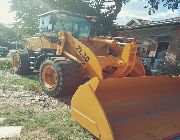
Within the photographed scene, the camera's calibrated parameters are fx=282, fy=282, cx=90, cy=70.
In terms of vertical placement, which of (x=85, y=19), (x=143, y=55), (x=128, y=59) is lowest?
(x=143, y=55)

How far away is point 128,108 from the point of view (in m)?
5.30

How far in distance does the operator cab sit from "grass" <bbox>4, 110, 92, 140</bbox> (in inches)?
148

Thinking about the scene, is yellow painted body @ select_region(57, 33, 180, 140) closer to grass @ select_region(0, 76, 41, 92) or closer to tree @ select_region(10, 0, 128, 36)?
grass @ select_region(0, 76, 41, 92)

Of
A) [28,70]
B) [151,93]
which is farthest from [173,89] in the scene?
[28,70]

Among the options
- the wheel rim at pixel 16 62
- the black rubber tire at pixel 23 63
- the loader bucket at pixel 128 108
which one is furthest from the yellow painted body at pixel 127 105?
the wheel rim at pixel 16 62

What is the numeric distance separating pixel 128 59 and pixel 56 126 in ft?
9.58

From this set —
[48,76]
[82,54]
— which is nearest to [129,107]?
[82,54]

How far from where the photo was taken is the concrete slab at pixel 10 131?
477 cm

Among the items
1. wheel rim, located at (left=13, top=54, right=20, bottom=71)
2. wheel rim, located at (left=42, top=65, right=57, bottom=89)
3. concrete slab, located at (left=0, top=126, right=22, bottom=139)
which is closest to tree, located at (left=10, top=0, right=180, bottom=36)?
wheel rim, located at (left=13, top=54, right=20, bottom=71)

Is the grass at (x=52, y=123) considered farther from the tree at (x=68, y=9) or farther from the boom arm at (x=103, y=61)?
the tree at (x=68, y=9)

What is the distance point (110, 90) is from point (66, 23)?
179 inches

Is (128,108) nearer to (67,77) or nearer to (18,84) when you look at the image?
(67,77)

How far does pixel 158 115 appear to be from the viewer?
5.39 metres

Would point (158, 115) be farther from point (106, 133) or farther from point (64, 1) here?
point (64, 1)
